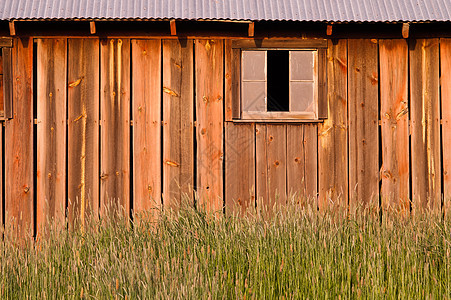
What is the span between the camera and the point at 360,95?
24.6 ft

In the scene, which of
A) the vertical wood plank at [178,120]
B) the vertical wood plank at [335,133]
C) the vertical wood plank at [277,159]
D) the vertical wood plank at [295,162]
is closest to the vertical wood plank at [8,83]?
the vertical wood plank at [178,120]

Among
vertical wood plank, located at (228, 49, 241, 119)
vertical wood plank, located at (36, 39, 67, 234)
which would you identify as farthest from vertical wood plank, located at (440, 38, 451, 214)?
vertical wood plank, located at (36, 39, 67, 234)

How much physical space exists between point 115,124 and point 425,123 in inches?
162

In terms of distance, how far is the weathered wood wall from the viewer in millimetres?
7312

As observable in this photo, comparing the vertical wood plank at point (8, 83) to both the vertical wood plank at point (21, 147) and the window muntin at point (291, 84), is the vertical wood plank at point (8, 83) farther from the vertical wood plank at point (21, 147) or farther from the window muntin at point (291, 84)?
the window muntin at point (291, 84)

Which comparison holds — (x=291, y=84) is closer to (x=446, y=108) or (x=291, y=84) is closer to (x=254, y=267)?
(x=446, y=108)

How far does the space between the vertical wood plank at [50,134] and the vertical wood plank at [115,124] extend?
51 centimetres

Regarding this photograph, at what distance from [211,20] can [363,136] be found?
2.53 meters

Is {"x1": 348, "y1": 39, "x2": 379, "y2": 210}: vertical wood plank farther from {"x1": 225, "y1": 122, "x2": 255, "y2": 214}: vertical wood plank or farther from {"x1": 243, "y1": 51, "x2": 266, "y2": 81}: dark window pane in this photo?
{"x1": 225, "y1": 122, "x2": 255, "y2": 214}: vertical wood plank

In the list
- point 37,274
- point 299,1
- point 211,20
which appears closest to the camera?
point 37,274

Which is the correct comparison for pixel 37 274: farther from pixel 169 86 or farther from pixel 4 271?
pixel 169 86

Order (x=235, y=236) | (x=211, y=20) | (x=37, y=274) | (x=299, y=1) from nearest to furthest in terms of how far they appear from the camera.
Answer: (x=37, y=274)
(x=235, y=236)
(x=211, y=20)
(x=299, y=1)

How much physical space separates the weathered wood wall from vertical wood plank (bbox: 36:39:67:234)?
0.5 inches

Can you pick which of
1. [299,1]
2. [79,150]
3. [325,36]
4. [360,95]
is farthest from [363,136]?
[79,150]
